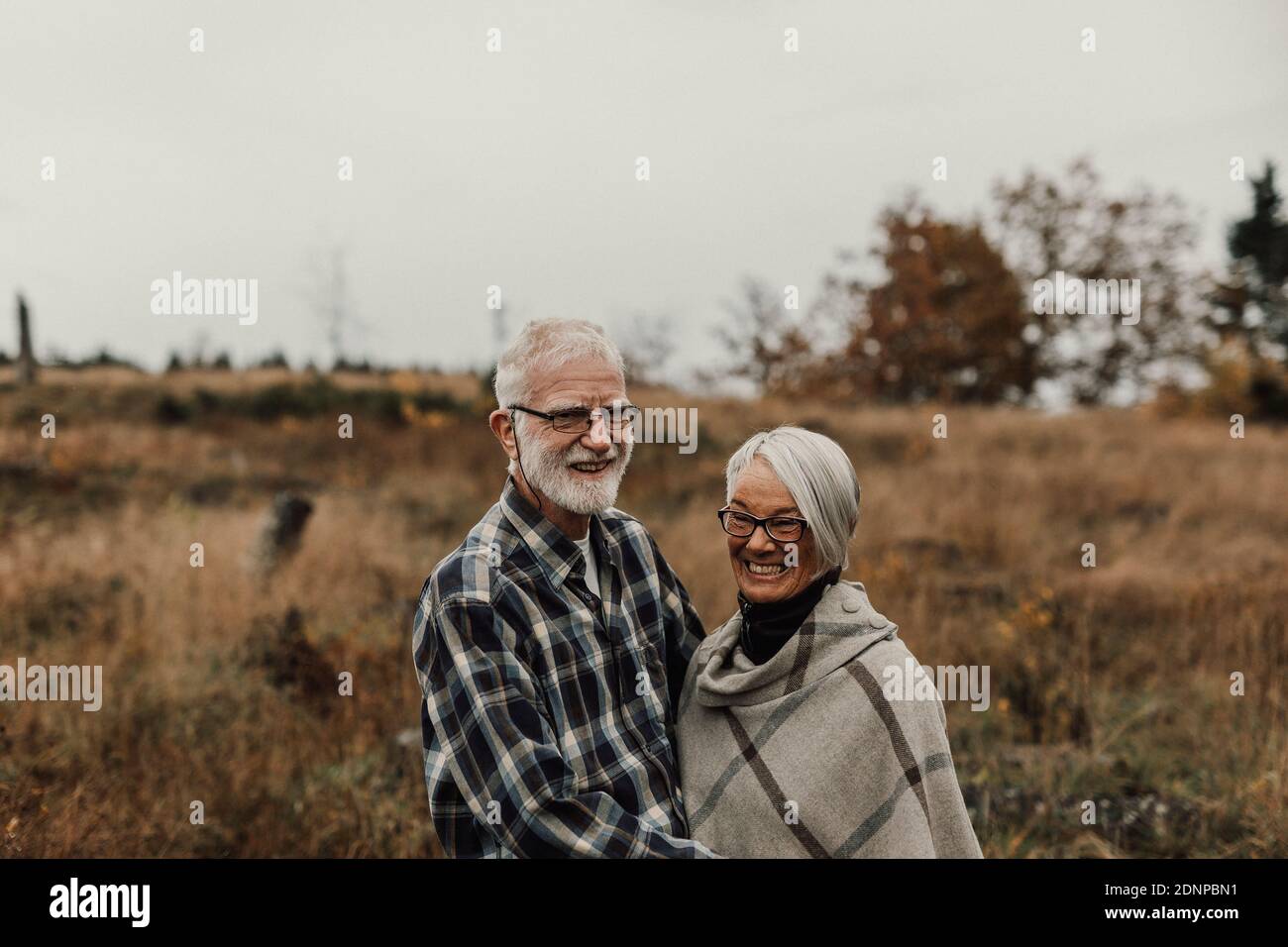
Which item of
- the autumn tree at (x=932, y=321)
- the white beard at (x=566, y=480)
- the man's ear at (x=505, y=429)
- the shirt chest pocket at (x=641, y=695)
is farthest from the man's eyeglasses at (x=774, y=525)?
the autumn tree at (x=932, y=321)

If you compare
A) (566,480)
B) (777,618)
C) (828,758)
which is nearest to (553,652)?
(566,480)

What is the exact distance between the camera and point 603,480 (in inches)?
100

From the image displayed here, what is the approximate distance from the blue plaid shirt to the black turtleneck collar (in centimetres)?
33

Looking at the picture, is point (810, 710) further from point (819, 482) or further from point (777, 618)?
point (819, 482)

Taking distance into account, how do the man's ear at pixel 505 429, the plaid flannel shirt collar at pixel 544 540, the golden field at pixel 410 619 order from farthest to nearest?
1. the golden field at pixel 410 619
2. the man's ear at pixel 505 429
3. the plaid flannel shirt collar at pixel 544 540

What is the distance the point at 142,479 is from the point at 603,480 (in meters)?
12.4

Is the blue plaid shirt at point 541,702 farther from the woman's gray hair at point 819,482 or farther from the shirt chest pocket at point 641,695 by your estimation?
the woman's gray hair at point 819,482

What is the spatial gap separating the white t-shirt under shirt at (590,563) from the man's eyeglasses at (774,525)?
1.37 feet

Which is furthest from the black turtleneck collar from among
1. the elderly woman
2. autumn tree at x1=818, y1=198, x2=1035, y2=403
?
autumn tree at x1=818, y1=198, x2=1035, y2=403

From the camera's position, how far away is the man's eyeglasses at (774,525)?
7.84 ft

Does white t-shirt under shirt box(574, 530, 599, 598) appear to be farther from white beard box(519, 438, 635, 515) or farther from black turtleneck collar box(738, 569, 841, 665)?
black turtleneck collar box(738, 569, 841, 665)

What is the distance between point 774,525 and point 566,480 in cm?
57

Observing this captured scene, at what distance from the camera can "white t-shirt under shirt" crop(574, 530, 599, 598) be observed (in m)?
2.57

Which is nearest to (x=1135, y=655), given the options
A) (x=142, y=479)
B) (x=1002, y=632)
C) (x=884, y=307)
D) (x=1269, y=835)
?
(x=1002, y=632)
